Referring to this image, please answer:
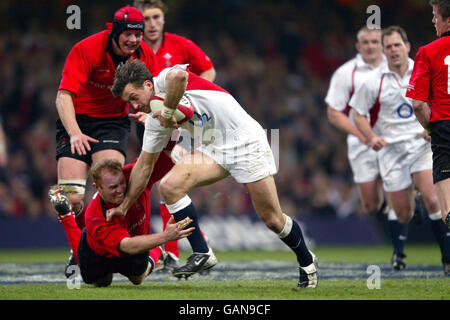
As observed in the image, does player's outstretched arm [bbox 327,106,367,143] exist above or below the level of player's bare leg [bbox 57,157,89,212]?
above

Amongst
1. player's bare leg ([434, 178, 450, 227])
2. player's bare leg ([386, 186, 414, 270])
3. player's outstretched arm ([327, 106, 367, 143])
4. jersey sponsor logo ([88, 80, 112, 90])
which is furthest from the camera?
player's outstretched arm ([327, 106, 367, 143])

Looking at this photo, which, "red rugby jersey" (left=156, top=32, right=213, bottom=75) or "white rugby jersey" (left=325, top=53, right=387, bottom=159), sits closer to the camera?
"red rugby jersey" (left=156, top=32, right=213, bottom=75)

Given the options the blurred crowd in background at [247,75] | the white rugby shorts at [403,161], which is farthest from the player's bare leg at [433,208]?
the blurred crowd in background at [247,75]

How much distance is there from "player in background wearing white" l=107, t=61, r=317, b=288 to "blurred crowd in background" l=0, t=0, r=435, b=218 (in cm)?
721

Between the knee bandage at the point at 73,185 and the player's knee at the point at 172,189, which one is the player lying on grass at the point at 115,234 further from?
the knee bandage at the point at 73,185

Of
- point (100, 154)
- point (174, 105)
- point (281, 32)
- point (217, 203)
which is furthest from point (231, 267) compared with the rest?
point (281, 32)

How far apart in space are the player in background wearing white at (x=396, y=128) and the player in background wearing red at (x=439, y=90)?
7.34ft

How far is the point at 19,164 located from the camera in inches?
547

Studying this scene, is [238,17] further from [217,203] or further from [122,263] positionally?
[122,263]

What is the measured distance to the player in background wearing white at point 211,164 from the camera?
5668 millimetres

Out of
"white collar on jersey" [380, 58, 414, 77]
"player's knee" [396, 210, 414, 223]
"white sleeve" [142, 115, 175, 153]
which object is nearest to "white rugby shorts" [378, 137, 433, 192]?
"player's knee" [396, 210, 414, 223]

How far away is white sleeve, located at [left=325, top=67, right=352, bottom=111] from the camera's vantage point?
956 cm

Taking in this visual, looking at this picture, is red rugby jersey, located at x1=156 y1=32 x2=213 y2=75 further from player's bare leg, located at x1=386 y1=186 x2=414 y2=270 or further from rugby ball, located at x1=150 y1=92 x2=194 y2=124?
rugby ball, located at x1=150 y1=92 x2=194 y2=124

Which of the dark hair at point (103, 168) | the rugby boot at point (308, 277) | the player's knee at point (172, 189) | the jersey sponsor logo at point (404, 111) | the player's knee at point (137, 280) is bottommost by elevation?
the player's knee at point (137, 280)
